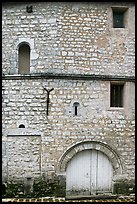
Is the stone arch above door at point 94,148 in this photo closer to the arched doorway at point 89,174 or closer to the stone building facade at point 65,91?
the stone building facade at point 65,91

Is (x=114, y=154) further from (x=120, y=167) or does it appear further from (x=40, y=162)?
(x=40, y=162)

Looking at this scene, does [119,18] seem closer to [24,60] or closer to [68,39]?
[68,39]

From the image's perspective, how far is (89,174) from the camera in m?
10.8

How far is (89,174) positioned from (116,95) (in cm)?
259

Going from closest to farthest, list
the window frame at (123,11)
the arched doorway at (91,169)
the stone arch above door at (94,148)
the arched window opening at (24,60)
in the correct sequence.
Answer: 1. the stone arch above door at (94,148)
2. the arched doorway at (91,169)
3. the window frame at (123,11)
4. the arched window opening at (24,60)

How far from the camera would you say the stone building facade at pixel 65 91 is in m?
10.6

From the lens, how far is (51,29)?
35.6ft

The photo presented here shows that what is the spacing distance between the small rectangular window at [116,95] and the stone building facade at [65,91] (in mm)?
84

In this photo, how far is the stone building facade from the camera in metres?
10.6

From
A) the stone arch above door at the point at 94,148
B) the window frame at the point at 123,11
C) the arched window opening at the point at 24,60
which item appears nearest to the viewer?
the stone arch above door at the point at 94,148

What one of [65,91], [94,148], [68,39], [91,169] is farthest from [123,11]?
Answer: [91,169]

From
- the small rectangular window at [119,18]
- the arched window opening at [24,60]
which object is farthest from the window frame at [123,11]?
the arched window opening at [24,60]

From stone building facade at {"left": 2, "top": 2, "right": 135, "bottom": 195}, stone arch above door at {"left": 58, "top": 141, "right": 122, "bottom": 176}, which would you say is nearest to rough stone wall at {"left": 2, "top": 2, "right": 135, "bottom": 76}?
stone building facade at {"left": 2, "top": 2, "right": 135, "bottom": 195}

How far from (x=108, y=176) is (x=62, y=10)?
5273 mm
